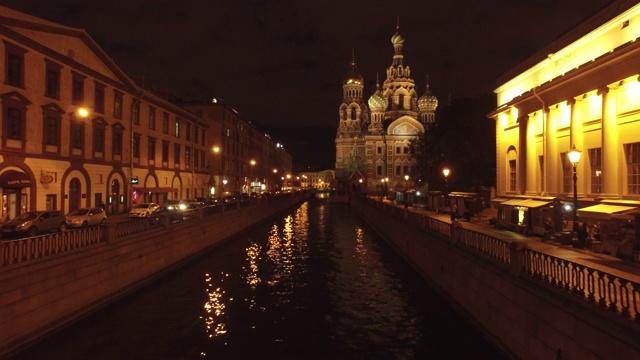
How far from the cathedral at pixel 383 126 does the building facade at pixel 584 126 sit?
98.3 metres

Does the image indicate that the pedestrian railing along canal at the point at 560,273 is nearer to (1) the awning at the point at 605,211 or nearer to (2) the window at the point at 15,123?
(1) the awning at the point at 605,211

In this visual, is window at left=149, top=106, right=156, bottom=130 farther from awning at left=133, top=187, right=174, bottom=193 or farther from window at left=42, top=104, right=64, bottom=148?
window at left=42, top=104, right=64, bottom=148

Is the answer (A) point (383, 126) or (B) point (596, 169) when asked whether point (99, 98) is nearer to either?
(B) point (596, 169)

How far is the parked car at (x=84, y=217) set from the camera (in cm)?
2933

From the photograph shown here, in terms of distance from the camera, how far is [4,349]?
40.6 feet

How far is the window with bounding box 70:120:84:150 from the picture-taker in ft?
114

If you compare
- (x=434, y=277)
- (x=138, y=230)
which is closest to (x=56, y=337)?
(x=138, y=230)

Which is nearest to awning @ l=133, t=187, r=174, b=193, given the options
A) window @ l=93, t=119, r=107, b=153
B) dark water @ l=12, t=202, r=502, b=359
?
window @ l=93, t=119, r=107, b=153

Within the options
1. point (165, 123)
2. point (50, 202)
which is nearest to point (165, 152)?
point (165, 123)

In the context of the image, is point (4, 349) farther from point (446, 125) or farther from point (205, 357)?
point (446, 125)

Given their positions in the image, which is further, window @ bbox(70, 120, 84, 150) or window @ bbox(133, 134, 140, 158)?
window @ bbox(133, 134, 140, 158)

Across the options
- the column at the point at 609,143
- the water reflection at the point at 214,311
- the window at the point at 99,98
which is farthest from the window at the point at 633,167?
the window at the point at 99,98

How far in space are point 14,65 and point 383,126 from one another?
122 meters

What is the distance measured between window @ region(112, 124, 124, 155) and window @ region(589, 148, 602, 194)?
3414 cm
